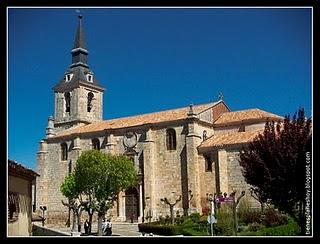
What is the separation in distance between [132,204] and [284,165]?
16.3 meters

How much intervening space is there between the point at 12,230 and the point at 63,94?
2448 centimetres

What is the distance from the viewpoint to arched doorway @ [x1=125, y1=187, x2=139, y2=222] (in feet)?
95.9

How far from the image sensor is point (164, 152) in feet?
95.2

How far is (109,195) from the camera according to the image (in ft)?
85.4

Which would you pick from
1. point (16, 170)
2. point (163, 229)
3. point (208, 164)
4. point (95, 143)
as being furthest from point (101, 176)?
point (16, 170)

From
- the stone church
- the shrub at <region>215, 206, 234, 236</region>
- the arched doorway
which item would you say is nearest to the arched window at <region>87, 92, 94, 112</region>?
the stone church

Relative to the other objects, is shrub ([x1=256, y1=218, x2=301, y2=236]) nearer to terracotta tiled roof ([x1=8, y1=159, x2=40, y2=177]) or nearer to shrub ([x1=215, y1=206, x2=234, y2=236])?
shrub ([x1=215, y1=206, x2=234, y2=236])

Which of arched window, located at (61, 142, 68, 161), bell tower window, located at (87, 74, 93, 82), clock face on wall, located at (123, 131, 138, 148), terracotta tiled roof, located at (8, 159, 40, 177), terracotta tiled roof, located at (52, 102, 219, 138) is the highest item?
bell tower window, located at (87, 74, 93, 82)

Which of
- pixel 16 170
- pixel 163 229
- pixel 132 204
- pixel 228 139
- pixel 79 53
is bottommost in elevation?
pixel 163 229

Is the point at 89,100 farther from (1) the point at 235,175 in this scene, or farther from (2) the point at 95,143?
(1) the point at 235,175

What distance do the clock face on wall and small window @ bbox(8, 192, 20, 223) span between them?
1535cm

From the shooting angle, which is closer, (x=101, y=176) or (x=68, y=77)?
(x=101, y=176)

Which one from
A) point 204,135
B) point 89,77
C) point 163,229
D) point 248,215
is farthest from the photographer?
point 89,77
